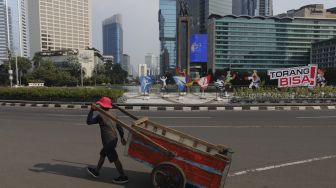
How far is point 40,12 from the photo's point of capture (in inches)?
5463

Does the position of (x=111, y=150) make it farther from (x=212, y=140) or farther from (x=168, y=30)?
(x=168, y=30)

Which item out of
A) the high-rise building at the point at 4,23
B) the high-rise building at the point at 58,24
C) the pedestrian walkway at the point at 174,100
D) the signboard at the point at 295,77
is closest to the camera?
the signboard at the point at 295,77

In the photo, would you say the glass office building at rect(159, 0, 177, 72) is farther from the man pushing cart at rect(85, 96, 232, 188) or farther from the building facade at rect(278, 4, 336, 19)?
the man pushing cart at rect(85, 96, 232, 188)

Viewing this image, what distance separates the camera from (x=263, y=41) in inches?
5251

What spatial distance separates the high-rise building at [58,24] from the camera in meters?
140

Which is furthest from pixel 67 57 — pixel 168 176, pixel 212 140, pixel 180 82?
pixel 168 176

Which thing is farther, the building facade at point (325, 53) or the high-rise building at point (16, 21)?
the building facade at point (325, 53)

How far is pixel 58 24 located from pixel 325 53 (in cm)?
11975

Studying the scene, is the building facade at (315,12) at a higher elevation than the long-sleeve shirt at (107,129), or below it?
higher

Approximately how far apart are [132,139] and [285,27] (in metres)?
141

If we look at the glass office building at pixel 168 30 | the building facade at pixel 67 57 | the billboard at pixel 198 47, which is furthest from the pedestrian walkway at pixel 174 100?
the glass office building at pixel 168 30

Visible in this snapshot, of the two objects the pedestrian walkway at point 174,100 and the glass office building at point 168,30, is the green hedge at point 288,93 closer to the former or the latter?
the pedestrian walkway at point 174,100

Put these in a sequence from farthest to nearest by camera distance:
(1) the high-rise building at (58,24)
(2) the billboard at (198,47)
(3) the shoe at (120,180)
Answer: (1) the high-rise building at (58,24)
(2) the billboard at (198,47)
(3) the shoe at (120,180)

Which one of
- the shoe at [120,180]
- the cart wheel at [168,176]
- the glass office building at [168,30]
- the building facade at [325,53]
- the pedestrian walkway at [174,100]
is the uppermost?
the glass office building at [168,30]
